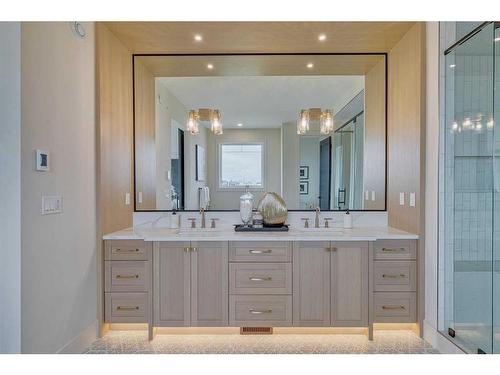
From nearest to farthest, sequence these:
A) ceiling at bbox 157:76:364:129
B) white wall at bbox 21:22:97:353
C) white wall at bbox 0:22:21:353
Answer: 1. white wall at bbox 0:22:21:353
2. white wall at bbox 21:22:97:353
3. ceiling at bbox 157:76:364:129

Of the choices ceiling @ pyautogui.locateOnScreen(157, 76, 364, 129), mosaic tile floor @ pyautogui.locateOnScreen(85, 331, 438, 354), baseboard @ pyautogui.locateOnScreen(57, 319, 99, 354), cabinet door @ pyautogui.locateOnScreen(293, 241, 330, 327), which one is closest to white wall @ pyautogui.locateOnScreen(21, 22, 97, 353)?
baseboard @ pyautogui.locateOnScreen(57, 319, 99, 354)

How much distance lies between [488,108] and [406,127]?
0.58 meters

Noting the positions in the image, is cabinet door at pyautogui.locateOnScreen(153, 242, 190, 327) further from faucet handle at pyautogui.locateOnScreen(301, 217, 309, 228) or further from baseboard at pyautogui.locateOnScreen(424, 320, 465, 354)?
baseboard at pyautogui.locateOnScreen(424, 320, 465, 354)

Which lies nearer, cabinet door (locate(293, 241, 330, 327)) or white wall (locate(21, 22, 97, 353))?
white wall (locate(21, 22, 97, 353))

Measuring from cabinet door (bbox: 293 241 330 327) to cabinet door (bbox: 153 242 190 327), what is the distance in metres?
0.86

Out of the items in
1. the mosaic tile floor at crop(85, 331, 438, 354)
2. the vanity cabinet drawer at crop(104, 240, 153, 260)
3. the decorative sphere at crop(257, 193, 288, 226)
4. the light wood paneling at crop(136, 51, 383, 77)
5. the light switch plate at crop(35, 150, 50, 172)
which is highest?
the light wood paneling at crop(136, 51, 383, 77)

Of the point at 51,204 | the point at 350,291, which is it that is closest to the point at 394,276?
the point at 350,291

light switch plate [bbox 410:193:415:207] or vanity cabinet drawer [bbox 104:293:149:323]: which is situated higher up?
light switch plate [bbox 410:193:415:207]

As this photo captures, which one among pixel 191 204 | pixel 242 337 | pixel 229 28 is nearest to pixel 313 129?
pixel 229 28

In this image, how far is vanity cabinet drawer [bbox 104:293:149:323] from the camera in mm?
2514

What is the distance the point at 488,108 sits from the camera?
2355 mm

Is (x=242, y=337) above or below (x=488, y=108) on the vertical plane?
below

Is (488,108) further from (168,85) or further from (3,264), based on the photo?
(3,264)
